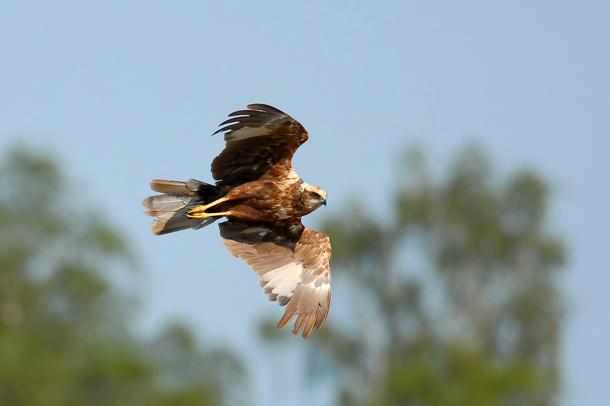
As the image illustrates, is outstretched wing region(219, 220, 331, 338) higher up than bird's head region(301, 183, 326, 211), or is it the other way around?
bird's head region(301, 183, 326, 211)

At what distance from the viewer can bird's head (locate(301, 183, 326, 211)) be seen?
51.0ft

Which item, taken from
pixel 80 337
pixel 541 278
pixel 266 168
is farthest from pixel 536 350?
pixel 266 168

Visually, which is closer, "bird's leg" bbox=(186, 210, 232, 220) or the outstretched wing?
"bird's leg" bbox=(186, 210, 232, 220)

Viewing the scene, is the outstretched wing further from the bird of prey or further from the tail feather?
the tail feather

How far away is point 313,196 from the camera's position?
1555 centimetres

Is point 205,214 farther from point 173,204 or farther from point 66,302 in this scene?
point 66,302

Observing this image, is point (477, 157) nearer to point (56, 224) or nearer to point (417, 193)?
point (417, 193)

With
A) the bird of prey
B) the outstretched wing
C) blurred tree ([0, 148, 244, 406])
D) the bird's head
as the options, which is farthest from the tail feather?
blurred tree ([0, 148, 244, 406])

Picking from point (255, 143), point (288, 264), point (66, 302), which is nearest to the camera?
point (255, 143)

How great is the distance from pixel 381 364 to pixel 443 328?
2375mm

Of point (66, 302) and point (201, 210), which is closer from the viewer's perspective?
point (201, 210)

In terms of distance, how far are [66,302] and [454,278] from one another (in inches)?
512

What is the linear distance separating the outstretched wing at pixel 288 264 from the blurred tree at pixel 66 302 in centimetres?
2917

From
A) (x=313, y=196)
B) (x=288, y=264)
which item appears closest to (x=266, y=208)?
(x=313, y=196)
